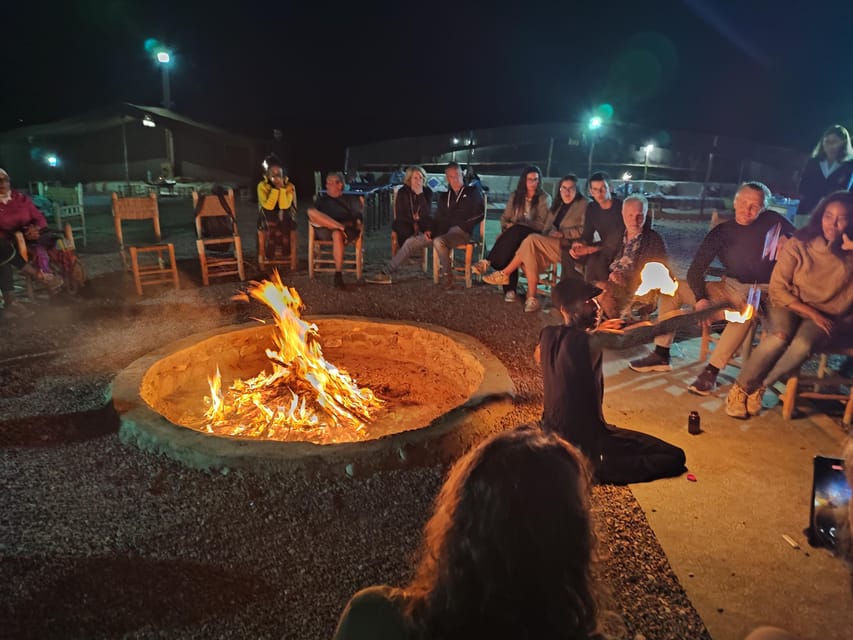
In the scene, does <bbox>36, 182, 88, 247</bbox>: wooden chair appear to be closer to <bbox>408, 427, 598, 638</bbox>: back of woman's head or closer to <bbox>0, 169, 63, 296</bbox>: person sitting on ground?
<bbox>0, 169, 63, 296</bbox>: person sitting on ground

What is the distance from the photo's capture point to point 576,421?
346cm

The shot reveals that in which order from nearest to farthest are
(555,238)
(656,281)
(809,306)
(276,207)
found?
(809,306) < (656,281) < (555,238) < (276,207)

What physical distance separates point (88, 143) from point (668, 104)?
19.3 m

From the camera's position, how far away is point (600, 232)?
6293 mm

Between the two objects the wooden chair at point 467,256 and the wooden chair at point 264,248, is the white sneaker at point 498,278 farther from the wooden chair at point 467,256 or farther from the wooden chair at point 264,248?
the wooden chair at point 264,248

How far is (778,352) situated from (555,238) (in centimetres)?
283

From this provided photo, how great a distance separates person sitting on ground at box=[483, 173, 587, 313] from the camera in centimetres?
657

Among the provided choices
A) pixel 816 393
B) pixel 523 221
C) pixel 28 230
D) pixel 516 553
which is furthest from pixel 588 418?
pixel 28 230

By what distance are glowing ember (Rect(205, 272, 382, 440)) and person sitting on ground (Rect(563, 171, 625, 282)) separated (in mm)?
2757

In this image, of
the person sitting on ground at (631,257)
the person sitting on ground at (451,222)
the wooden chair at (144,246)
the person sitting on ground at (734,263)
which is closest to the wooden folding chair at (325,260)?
the person sitting on ground at (451,222)

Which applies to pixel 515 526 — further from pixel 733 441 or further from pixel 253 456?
pixel 733 441

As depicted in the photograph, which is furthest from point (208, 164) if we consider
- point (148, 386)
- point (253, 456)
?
point (253, 456)

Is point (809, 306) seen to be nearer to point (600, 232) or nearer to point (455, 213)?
point (600, 232)

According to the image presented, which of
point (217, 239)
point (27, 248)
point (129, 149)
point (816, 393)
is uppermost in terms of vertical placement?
point (129, 149)
